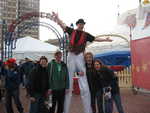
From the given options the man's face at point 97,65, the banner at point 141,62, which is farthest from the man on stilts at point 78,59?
the banner at point 141,62

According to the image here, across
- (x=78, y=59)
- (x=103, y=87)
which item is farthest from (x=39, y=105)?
(x=103, y=87)

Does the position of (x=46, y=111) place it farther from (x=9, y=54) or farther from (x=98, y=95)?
(x=9, y=54)

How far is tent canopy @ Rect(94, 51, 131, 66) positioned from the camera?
12434 millimetres

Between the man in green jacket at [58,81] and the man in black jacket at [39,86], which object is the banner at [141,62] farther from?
the man in black jacket at [39,86]

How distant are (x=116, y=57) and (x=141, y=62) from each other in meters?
6.87

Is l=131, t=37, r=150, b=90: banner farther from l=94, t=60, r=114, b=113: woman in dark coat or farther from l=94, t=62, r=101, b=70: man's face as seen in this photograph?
l=94, t=62, r=101, b=70: man's face

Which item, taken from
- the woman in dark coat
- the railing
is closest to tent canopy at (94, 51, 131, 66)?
the railing

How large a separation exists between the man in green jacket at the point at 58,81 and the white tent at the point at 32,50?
9.67 metres

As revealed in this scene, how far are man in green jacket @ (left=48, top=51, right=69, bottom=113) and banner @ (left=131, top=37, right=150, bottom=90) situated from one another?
2.18 metres

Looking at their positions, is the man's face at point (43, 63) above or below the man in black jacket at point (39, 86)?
above

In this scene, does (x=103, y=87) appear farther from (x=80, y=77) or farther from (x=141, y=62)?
(x=141, y=62)

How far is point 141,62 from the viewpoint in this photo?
586 centimetres

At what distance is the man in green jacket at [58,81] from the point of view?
163 inches

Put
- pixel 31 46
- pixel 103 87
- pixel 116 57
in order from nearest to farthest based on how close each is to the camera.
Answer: pixel 103 87, pixel 116 57, pixel 31 46
